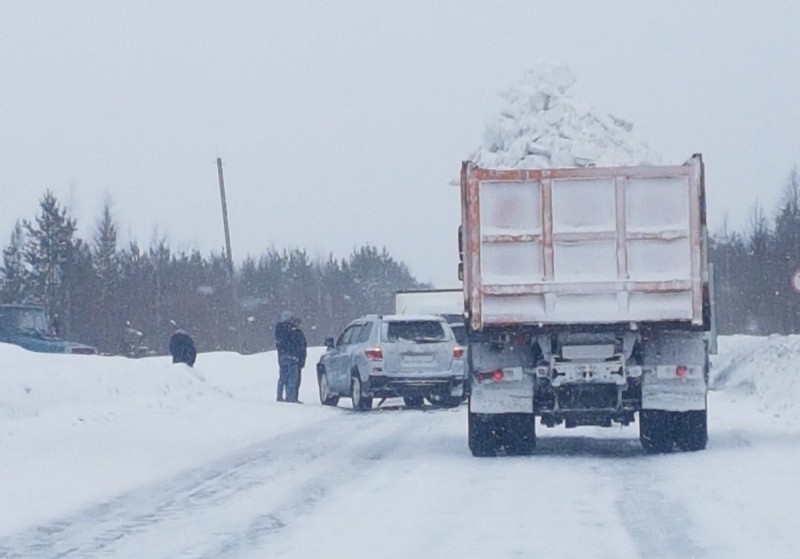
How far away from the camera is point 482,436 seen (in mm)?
15328

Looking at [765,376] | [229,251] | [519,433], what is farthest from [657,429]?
[229,251]

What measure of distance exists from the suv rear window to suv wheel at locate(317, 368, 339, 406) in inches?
109

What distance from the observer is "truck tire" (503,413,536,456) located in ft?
50.4

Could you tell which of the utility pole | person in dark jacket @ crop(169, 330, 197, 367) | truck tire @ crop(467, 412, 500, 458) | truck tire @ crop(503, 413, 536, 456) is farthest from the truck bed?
the utility pole

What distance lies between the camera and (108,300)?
8169 centimetres

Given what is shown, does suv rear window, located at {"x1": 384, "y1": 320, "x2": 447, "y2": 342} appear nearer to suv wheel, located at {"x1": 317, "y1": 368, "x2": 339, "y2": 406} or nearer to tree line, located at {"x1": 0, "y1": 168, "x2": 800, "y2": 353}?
suv wheel, located at {"x1": 317, "y1": 368, "x2": 339, "y2": 406}

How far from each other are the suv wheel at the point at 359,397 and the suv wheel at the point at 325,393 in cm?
193

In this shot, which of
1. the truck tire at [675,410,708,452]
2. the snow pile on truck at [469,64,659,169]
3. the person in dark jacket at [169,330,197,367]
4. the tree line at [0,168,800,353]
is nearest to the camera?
the truck tire at [675,410,708,452]

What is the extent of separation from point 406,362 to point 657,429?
10.4 metres

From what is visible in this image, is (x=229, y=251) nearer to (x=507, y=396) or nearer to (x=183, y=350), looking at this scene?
(x=183, y=350)

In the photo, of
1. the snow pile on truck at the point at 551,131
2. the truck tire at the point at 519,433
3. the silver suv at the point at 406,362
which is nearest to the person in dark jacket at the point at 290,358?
the silver suv at the point at 406,362

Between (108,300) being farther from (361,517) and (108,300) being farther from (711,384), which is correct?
(361,517)

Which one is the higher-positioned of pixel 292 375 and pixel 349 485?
pixel 292 375

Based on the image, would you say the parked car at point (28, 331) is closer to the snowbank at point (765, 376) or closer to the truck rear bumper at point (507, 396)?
the snowbank at point (765, 376)
